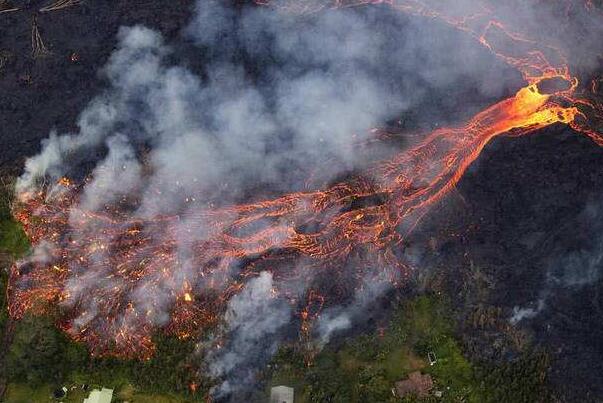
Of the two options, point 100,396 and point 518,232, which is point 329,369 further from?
point 518,232

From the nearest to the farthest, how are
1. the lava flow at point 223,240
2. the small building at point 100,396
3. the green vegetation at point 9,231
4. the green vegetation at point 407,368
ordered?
the green vegetation at point 407,368, the small building at point 100,396, the lava flow at point 223,240, the green vegetation at point 9,231

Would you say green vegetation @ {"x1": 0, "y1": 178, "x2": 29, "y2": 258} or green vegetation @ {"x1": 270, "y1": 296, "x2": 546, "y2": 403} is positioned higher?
green vegetation @ {"x1": 0, "y1": 178, "x2": 29, "y2": 258}

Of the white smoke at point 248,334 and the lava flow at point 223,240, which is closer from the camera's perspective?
the white smoke at point 248,334

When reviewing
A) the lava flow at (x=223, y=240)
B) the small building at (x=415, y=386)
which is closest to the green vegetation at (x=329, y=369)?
the small building at (x=415, y=386)

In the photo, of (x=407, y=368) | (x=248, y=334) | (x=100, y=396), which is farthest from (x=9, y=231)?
(x=407, y=368)

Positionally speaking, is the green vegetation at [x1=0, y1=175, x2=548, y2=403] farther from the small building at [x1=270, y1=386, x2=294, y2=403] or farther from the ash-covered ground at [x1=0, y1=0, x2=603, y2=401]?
the ash-covered ground at [x1=0, y1=0, x2=603, y2=401]

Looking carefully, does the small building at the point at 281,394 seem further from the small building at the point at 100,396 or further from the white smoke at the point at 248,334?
the small building at the point at 100,396

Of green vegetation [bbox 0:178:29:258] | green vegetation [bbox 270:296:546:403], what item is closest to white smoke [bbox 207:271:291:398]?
green vegetation [bbox 270:296:546:403]
